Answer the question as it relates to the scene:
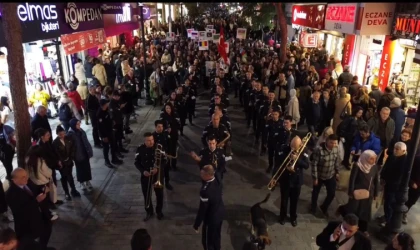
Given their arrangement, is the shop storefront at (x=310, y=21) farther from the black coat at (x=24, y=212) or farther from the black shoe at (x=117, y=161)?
the black coat at (x=24, y=212)

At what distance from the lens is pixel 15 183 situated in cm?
509

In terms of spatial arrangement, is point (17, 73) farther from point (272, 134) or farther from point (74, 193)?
point (272, 134)

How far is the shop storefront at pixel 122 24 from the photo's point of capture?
17984mm

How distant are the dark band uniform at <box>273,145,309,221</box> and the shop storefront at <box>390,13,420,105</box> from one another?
7.10 meters

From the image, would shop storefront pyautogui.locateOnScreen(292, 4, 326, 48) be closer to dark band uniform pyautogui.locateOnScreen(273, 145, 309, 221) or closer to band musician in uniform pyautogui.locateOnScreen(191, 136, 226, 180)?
dark band uniform pyautogui.locateOnScreen(273, 145, 309, 221)

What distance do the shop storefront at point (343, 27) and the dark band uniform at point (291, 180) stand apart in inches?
351

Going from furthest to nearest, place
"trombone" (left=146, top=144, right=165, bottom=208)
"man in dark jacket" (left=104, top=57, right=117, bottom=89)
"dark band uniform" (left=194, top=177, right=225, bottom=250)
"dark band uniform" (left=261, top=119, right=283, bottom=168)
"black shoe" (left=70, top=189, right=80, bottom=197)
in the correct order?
1. "man in dark jacket" (left=104, top=57, right=117, bottom=89)
2. "dark band uniform" (left=261, top=119, right=283, bottom=168)
3. "black shoe" (left=70, top=189, right=80, bottom=197)
4. "trombone" (left=146, top=144, right=165, bottom=208)
5. "dark band uniform" (left=194, top=177, right=225, bottom=250)

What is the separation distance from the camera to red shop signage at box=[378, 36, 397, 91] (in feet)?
42.8

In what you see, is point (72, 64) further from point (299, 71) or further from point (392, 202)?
point (392, 202)

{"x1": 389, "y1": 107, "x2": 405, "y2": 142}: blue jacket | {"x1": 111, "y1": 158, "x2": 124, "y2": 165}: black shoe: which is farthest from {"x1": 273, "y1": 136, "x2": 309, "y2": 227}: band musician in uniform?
{"x1": 111, "y1": 158, "x2": 124, "y2": 165}: black shoe

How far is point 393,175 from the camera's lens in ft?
21.5

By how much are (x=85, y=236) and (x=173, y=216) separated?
1762 mm

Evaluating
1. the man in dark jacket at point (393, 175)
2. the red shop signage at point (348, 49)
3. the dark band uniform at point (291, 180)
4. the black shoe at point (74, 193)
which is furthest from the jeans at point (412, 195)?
the red shop signage at point (348, 49)

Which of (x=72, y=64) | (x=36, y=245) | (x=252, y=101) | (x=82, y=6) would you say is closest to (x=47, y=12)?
(x=82, y=6)
